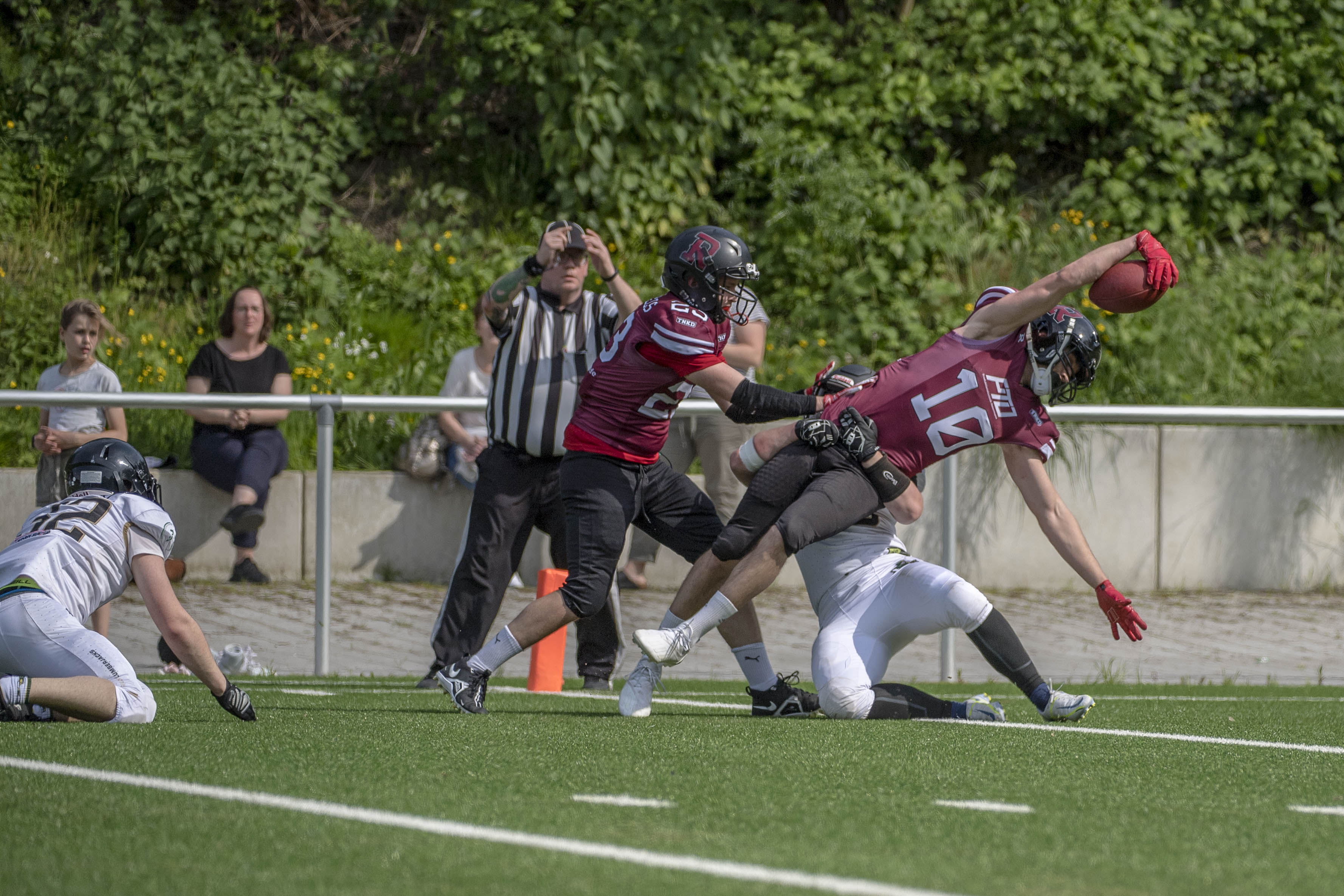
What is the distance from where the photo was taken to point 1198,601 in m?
9.04

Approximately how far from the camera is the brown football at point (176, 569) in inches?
244

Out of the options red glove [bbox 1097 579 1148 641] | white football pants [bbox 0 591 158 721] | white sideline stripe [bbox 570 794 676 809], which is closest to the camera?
white sideline stripe [bbox 570 794 676 809]

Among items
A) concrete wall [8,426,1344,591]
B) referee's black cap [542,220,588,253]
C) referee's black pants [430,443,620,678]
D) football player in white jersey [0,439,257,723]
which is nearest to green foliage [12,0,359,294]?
concrete wall [8,426,1344,591]

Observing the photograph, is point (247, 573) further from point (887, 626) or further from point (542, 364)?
point (887, 626)

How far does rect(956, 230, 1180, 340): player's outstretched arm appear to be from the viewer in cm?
549

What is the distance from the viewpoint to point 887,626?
18.7ft

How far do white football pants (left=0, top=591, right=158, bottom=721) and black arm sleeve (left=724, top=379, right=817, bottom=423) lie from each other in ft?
7.01

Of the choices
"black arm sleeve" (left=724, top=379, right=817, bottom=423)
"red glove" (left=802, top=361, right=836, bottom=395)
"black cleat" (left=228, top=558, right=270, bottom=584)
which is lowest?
"black cleat" (left=228, top=558, right=270, bottom=584)

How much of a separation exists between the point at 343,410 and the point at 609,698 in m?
1.95

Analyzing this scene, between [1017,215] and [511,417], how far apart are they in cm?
664

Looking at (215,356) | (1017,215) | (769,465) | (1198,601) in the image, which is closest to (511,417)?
(769,465)

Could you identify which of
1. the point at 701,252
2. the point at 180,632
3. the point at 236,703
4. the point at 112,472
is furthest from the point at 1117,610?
the point at 112,472

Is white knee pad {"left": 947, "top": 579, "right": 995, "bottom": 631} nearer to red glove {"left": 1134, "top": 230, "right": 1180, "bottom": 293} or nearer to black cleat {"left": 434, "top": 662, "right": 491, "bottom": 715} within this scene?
red glove {"left": 1134, "top": 230, "right": 1180, "bottom": 293}

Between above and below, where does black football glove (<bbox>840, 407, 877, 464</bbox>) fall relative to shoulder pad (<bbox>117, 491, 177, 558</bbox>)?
above
